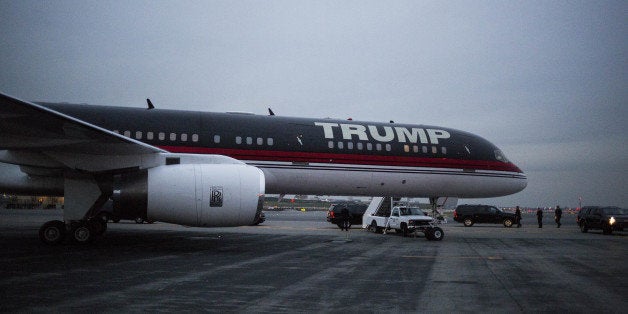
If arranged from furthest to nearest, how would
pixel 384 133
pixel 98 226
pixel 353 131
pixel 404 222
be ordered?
pixel 404 222 < pixel 384 133 < pixel 353 131 < pixel 98 226

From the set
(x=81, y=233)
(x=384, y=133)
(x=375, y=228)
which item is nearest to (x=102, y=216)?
(x=81, y=233)

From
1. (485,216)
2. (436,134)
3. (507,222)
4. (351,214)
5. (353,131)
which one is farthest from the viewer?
(485,216)

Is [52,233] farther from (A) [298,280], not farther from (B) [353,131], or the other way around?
(B) [353,131]

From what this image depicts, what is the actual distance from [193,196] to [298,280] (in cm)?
493

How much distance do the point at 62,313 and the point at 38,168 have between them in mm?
10084

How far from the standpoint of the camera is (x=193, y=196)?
40.2ft

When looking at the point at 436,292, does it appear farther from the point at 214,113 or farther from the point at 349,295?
the point at 214,113

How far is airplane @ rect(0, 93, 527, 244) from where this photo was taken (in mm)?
12227

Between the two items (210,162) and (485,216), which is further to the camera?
(485,216)

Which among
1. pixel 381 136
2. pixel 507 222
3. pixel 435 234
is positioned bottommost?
pixel 507 222

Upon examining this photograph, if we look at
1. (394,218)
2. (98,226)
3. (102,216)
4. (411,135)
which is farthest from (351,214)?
(98,226)

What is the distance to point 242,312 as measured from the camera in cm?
591

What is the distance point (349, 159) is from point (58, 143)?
9864 millimetres

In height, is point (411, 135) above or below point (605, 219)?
above
